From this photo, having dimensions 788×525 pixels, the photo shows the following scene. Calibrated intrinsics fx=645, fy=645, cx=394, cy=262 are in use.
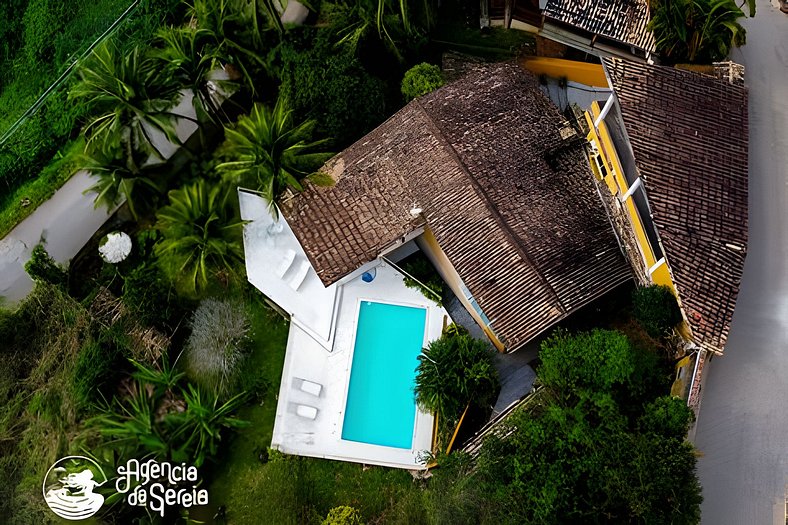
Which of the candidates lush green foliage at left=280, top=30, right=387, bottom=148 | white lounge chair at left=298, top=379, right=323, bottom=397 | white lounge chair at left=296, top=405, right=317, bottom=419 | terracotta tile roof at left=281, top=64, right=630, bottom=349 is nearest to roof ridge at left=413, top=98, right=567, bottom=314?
terracotta tile roof at left=281, top=64, right=630, bottom=349

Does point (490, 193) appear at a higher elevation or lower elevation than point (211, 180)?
lower

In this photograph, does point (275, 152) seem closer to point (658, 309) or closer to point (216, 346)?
point (216, 346)

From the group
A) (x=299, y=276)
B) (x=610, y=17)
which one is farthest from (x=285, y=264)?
(x=610, y=17)

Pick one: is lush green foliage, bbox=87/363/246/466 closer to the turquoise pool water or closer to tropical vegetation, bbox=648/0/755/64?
the turquoise pool water

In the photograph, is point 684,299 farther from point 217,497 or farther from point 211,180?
point 211,180

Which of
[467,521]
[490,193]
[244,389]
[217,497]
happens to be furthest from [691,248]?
[217,497]

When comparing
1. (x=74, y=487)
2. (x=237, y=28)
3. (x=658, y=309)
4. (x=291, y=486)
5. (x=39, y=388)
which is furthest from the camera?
(x=237, y=28)

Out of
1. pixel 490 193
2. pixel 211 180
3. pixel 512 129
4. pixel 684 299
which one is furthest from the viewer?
pixel 211 180
